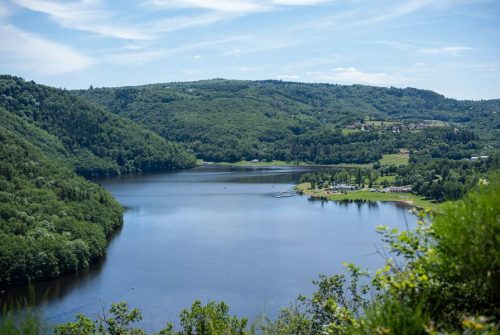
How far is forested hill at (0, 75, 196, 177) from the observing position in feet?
357

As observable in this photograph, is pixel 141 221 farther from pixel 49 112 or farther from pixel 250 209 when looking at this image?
pixel 49 112

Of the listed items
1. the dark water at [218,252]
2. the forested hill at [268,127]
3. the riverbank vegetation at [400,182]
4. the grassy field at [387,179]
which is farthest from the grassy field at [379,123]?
the dark water at [218,252]

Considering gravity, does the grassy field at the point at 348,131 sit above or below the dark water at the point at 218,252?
above

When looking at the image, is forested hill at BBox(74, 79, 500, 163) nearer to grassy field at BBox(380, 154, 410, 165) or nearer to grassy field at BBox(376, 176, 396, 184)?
grassy field at BBox(380, 154, 410, 165)

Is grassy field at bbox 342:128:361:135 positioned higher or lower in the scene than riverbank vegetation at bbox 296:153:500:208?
higher

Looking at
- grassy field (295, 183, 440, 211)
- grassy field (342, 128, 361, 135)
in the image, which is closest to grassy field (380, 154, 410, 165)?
grassy field (342, 128, 361, 135)

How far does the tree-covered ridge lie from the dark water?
138cm

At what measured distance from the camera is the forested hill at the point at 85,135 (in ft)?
357

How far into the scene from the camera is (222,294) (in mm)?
33438

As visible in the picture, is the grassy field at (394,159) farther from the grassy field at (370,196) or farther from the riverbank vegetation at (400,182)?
the grassy field at (370,196)

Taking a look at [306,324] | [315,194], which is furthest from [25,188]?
[315,194]

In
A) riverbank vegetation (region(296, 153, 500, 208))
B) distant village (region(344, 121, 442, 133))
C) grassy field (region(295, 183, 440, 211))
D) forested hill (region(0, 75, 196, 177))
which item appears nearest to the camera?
grassy field (region(295, 183, 440, 211))

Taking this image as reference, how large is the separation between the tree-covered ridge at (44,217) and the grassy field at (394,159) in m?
68.3

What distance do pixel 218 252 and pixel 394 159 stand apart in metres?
80.3
